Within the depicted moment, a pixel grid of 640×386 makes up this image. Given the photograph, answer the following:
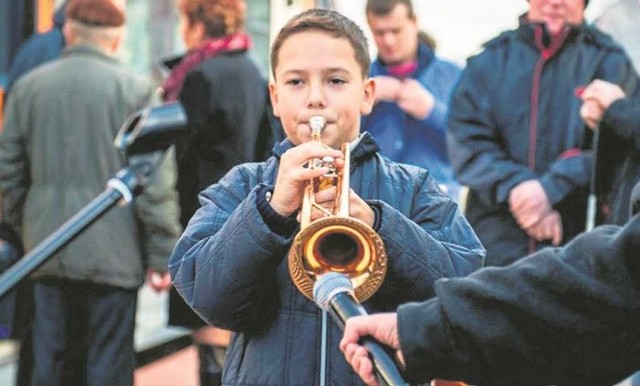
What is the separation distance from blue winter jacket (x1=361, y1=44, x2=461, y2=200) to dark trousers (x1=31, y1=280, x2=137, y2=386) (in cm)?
134

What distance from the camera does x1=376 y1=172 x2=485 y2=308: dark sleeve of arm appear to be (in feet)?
12.8

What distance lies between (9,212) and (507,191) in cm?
230

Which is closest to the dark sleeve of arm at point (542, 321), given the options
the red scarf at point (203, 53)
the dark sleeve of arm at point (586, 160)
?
the dark sleeve of arm at point (586, 160)

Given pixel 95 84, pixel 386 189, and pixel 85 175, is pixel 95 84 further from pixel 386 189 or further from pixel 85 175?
pixel 386 189

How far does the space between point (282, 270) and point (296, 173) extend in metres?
0.31

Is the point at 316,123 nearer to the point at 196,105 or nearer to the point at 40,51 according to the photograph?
the point at 196,105

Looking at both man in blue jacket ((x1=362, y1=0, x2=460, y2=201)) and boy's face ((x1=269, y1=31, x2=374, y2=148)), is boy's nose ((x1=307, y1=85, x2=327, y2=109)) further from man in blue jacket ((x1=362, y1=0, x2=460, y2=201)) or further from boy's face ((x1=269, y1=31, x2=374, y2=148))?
man in blue jacket ((x1=362, y1=0, x2=460, y2=201))

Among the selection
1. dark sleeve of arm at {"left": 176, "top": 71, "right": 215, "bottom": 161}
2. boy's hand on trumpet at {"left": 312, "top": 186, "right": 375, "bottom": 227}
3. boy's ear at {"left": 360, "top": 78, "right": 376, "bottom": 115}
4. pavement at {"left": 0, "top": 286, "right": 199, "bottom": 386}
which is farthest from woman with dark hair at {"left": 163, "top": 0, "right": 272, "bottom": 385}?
boy's hand on trumpet at {"left": 312, "top": 186, "right": 375, "bottom": 227}

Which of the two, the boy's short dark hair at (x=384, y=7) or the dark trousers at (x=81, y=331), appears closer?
the dark trousers at (x=81, y=331)

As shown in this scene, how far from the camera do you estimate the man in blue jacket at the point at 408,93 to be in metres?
7.05

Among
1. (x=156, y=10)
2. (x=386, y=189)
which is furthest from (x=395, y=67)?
(x=156, y=10)

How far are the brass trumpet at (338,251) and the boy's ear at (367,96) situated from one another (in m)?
0.51

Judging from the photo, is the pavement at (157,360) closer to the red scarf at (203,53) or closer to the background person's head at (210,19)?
the red scarf at (203,53)

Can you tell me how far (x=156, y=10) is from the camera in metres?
12.3
